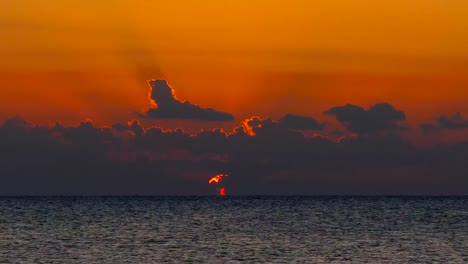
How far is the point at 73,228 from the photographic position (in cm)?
12650

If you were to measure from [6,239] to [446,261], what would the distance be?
4638cm

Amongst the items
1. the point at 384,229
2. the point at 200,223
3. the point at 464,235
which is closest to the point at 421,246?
the point at 464,235

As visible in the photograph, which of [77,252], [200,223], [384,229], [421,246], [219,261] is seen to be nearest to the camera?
[219,261]

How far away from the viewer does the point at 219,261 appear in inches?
3167

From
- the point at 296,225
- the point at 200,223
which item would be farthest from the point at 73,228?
the point at 296,225

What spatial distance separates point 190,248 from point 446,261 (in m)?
24.3

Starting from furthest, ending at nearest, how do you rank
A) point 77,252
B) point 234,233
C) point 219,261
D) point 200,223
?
1. point 200,223
2. point 234,233
3. point 77,252
4. point 219,261

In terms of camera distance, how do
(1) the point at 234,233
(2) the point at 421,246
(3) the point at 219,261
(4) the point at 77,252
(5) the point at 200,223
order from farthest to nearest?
(5) the point at 200,223, (1) the point at 234,233, (2) the point at 421,246, (4) the point at 77,252, (3) the point at 219,261

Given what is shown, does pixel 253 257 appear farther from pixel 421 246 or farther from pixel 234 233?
pixel 234 233

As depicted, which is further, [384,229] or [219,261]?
[384,229]

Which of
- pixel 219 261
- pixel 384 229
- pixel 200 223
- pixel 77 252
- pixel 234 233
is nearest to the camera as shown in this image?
pixel 219 261

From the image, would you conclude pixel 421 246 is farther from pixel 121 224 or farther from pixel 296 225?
pixel 121 224

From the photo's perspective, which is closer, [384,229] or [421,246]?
[421,246]

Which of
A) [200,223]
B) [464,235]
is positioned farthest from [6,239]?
[464,235]
